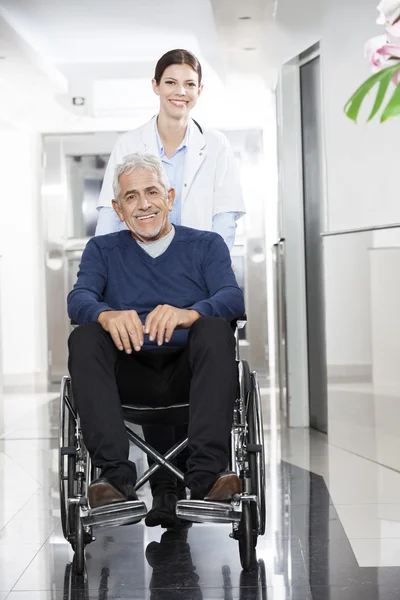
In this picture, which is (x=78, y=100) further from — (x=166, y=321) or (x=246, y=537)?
(x=246, y=537)

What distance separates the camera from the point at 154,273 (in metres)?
2.54

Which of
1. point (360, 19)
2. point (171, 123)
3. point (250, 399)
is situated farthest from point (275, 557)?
Result: point (360, 19)

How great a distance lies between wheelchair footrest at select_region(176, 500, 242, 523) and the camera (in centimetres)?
210

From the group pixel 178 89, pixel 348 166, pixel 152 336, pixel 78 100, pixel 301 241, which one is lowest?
pixel 152 336

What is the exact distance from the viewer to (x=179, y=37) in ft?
21.9

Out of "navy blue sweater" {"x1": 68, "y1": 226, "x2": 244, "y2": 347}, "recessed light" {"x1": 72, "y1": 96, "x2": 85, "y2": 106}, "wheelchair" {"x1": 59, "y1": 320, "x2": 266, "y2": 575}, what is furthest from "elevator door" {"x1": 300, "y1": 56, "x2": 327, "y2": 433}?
"recessed light" {"x1": 72, "y1": 96, "x2": 85, "y2": 106}

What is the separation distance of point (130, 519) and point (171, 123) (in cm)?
141

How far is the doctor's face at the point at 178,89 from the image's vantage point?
298cm

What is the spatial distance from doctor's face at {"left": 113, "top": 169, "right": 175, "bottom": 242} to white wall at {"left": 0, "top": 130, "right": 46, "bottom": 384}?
5.23 m

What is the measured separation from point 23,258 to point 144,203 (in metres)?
5.37

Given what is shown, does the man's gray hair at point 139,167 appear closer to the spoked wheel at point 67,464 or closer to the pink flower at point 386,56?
the spoked wheel at point 67,464

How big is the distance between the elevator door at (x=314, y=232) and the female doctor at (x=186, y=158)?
1.57 metres

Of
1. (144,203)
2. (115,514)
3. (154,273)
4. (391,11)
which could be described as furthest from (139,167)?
(391,11)

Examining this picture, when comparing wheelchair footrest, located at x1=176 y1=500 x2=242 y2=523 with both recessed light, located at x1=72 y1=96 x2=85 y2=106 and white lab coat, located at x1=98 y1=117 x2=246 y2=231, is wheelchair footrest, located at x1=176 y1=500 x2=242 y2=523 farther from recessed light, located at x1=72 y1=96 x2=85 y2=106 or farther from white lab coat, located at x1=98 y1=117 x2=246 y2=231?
recessed light, located at x1=72 y1=96 x2=85 y2=106
